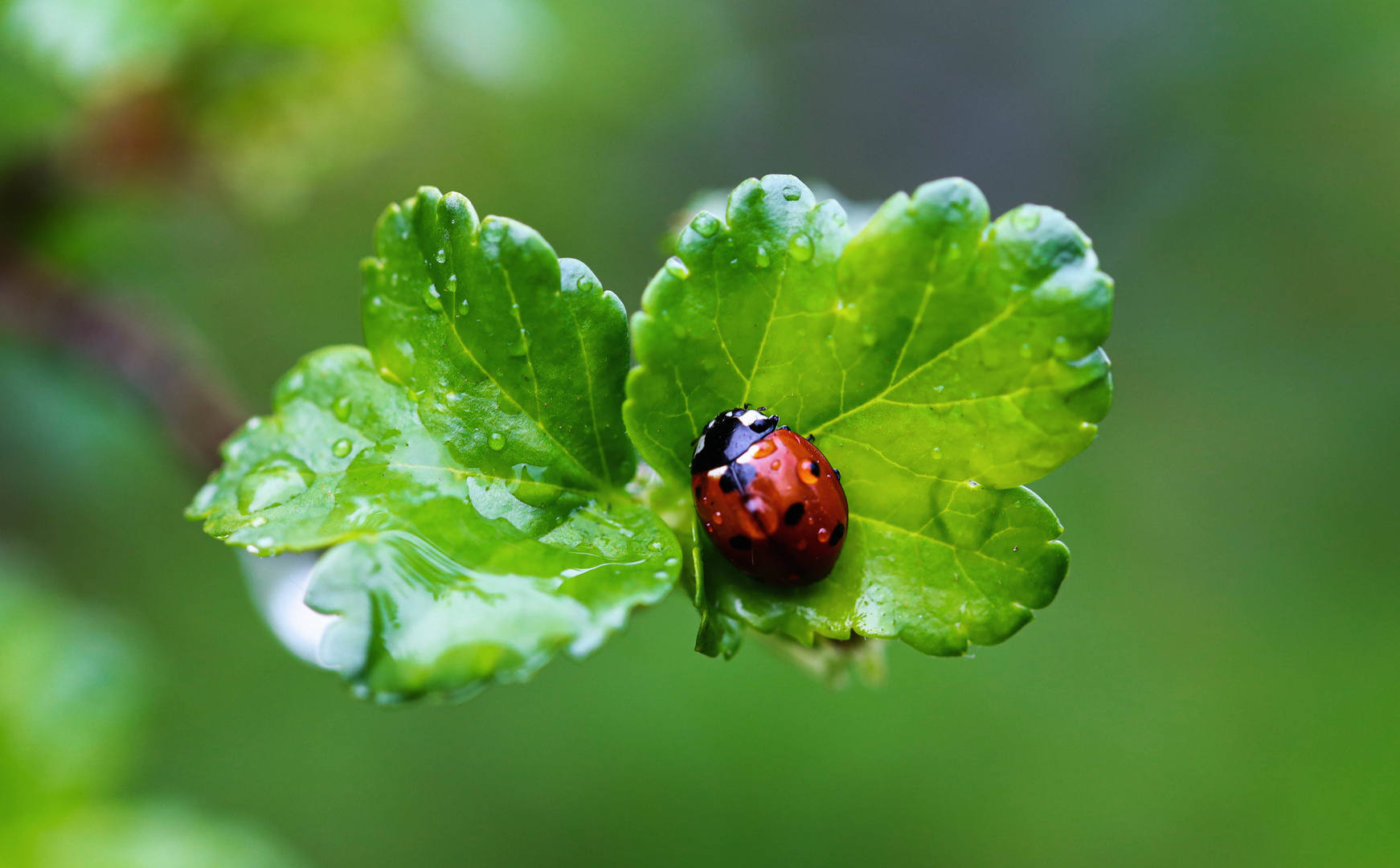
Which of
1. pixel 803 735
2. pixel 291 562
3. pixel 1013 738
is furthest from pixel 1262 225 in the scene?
pixel 291 562

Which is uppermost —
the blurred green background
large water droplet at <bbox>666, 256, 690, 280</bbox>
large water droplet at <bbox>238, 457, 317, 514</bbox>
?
the blurred green background

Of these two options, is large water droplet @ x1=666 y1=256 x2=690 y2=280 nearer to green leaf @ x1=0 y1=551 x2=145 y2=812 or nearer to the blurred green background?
the blurred green background

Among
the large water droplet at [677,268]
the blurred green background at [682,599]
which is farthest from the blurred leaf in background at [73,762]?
the large water droplet at [677,268]

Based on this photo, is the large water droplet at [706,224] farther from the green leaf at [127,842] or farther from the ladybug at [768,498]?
the green leaf at [127,842]

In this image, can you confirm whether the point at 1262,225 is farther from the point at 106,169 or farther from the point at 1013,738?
the point at 106,169

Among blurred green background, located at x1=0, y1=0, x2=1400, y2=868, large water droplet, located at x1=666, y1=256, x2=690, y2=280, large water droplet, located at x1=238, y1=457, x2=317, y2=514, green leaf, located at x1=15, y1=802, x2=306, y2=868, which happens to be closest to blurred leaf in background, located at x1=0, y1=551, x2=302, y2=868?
green leaf, located at x1=15, y1=802, x2=306, y2=868

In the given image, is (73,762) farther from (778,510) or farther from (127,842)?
(778,510)
